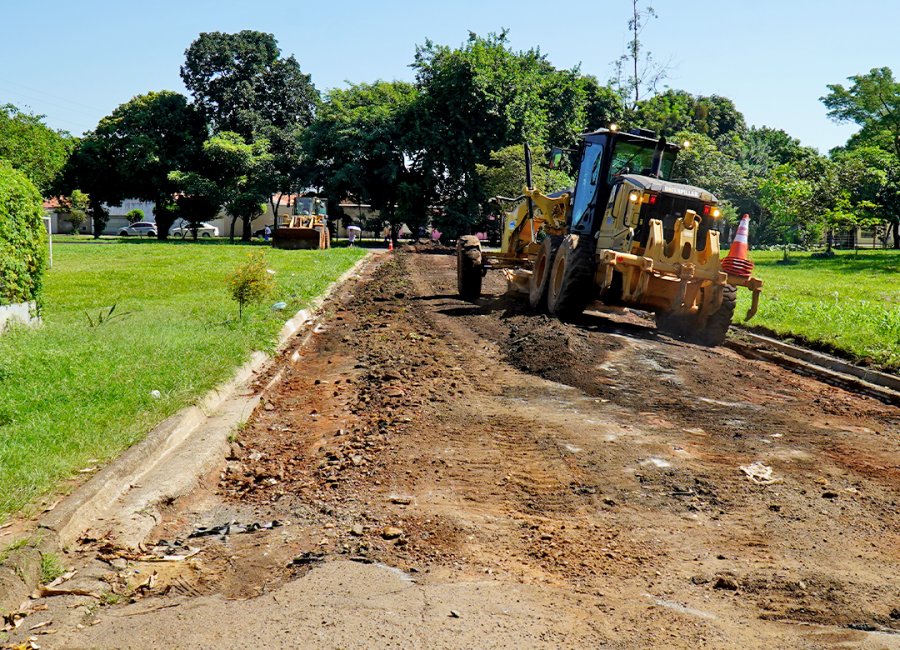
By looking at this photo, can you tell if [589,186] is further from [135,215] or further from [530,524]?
[135,215]

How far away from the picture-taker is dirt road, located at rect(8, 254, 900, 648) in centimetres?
429

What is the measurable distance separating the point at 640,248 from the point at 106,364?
787cm

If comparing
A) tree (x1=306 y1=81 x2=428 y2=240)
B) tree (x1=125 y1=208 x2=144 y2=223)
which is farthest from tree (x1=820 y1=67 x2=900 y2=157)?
tree (x1=125 y1=208 x2=144 y2=223)

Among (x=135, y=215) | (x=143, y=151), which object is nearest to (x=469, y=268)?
(x=143, y=151)

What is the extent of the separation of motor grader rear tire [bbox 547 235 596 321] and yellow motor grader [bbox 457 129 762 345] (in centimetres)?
2

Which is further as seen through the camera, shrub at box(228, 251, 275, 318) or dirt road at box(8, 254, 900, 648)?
shrub at box(228, 251, 275, 318)

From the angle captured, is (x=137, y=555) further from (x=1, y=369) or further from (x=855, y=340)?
(x=855, y=340)

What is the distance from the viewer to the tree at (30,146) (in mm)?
49031

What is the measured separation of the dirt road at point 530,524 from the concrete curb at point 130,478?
0.62 feet

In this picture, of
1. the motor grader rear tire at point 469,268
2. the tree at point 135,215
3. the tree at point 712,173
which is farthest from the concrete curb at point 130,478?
the tree at point 135,215

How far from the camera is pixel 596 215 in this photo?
14.8 metres

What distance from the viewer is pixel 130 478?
6480mm

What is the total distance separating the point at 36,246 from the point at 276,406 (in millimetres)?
6225

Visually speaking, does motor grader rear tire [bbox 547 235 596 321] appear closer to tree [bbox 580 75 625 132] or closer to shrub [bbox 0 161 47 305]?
shrub [bbox 0 161 47 305]
